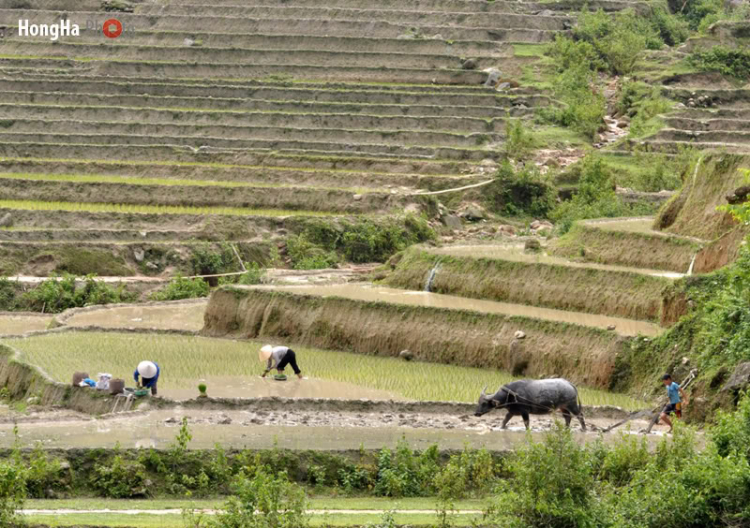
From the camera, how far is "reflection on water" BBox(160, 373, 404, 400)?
68.9 feet

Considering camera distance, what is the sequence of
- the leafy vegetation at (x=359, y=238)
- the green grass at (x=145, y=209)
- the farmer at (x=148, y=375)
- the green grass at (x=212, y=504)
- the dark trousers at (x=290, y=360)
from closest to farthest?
the green grass at (x=212, y=504)
the farmer at (x=148, y=375)
the dark trousers at (x=290, y=360)
the leafy vegetation at (x=359, y=238)
the green grass at (x=145, y=209)

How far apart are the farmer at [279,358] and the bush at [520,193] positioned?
17790 mm

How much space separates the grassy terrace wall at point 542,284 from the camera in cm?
2422

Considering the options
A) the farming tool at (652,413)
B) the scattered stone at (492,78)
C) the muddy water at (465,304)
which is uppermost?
the scattered stone at (492,78)

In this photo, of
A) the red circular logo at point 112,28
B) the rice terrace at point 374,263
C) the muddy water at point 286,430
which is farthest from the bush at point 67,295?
the red circular logo at point 112,28

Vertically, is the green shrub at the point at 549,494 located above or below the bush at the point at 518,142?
below

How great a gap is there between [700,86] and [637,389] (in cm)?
2945

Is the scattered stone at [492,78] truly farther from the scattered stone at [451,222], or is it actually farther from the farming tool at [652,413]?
the farming tool at [652,413]

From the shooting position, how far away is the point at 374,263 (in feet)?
118

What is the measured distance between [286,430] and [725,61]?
117ft

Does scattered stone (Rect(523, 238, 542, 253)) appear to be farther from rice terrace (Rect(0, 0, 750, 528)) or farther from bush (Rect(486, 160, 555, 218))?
bush (Rect(486, 160, 555, 218))

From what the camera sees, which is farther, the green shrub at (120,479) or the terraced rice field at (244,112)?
the terraced rice field at (244,112)

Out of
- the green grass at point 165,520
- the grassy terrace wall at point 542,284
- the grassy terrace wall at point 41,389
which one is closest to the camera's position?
the green grass at point 165,520

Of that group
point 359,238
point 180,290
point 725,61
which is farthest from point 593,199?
point 725,61
